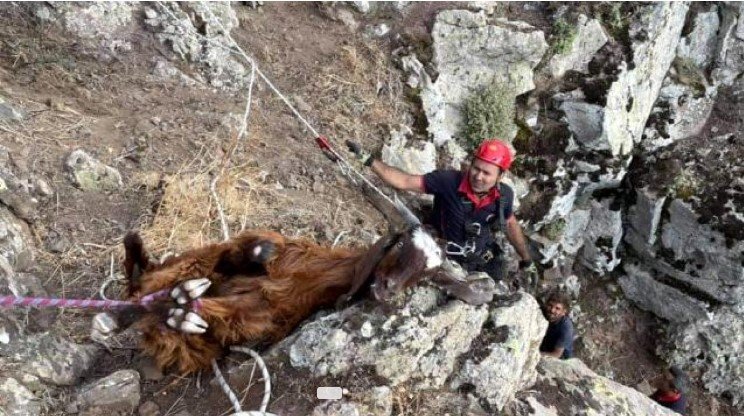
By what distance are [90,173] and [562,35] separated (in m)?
6.52

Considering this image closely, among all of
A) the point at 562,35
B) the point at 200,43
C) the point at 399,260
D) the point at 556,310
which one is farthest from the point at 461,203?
the point at 562,35

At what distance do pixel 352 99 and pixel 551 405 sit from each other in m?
4.84

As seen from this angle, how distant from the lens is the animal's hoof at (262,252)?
3.70 m

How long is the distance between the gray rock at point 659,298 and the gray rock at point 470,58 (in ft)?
11.8

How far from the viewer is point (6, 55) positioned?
543 centimetres

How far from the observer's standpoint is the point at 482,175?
4.68 metres

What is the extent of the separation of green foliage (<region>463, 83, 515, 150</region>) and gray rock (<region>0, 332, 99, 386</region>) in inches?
223

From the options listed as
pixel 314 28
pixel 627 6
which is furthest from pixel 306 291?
pixel 627 6

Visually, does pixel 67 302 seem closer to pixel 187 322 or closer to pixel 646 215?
pixel 187 322

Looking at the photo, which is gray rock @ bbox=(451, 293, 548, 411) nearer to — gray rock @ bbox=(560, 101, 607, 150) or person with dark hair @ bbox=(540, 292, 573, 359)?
person with dark hair @ bbox=(540, 292, 573, 359)

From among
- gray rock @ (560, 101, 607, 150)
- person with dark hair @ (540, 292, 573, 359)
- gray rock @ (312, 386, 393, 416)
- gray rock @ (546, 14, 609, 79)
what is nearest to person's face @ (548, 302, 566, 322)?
person with dark hair @ (540, 292, 573, 359)

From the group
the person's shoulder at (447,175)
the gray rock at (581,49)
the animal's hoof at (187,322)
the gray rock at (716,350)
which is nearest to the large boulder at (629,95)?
the gray rock at (581,49)

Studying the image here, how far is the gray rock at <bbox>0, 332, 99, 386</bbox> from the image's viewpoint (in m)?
3.30

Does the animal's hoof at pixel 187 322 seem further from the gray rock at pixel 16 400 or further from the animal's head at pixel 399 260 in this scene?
the animal's head at pixel 399 260
